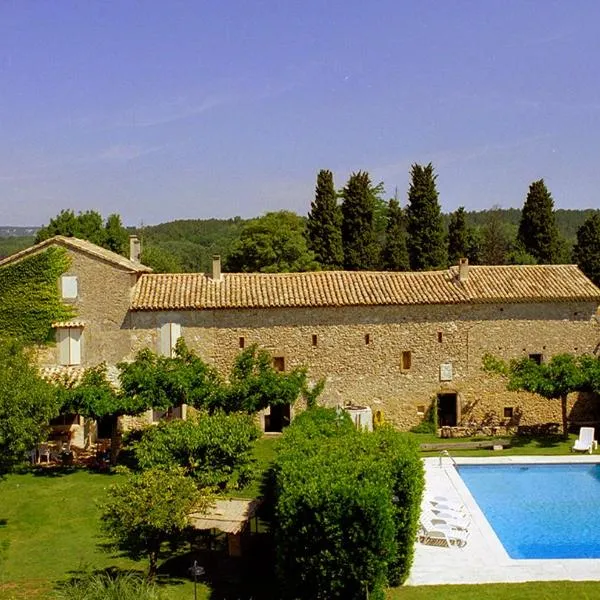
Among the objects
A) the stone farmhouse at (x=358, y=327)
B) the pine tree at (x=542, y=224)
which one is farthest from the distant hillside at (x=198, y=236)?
the stone farmhouse at (x=358, y=327)

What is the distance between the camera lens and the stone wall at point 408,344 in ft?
97.9

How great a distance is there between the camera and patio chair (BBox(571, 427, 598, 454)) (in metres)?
26.5

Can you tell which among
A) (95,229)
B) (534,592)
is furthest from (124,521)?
(95,229)

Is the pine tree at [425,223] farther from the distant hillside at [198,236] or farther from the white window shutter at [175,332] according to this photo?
the distant hillside at [198,236]

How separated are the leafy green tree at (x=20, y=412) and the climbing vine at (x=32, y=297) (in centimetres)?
692

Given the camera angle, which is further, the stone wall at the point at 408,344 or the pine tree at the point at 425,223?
the pine tree at the point at 425,223

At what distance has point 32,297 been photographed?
1141 inches

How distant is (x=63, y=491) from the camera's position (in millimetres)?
22953

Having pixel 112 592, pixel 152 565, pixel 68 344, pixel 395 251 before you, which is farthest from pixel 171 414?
pixel 395 251

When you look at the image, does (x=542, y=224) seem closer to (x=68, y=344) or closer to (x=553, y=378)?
(x=553, y=378)

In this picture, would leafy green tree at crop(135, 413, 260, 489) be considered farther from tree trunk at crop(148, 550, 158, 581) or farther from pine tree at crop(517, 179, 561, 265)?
pine tree at crop(517, 179, 561, 265)

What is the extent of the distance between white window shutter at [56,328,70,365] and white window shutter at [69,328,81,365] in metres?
0.16

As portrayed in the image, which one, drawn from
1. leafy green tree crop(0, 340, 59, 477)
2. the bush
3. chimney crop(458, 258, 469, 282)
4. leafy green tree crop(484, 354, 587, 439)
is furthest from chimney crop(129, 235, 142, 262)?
the bush

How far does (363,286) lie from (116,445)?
12.0 metres
